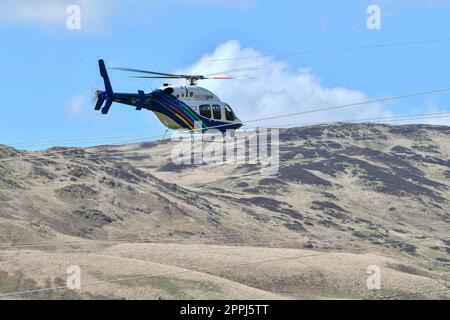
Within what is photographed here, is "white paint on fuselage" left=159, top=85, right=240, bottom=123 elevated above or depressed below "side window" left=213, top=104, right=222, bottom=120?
above

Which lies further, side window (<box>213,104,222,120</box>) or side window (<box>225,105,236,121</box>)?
side window (<box>225,105,236,121</box>)

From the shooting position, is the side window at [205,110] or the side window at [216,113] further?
the side window at [216,113]

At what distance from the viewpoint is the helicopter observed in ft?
242

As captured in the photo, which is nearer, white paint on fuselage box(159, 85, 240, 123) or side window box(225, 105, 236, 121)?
white paint on fuselage box(159, 85, 240, 123)

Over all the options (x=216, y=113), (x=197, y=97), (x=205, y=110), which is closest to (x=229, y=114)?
(x=216, y=113)

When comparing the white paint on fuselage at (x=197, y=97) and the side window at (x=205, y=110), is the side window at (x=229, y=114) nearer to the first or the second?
the white paint on fuselage at (x=197, y=97)

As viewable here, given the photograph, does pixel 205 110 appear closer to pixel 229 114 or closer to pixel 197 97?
pixel 197 97

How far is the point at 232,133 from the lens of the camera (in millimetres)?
77062

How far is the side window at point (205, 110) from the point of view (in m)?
75.1

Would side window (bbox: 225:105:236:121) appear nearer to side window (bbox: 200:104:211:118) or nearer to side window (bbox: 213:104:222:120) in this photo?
side window (bbox: 213:104:222:120)
